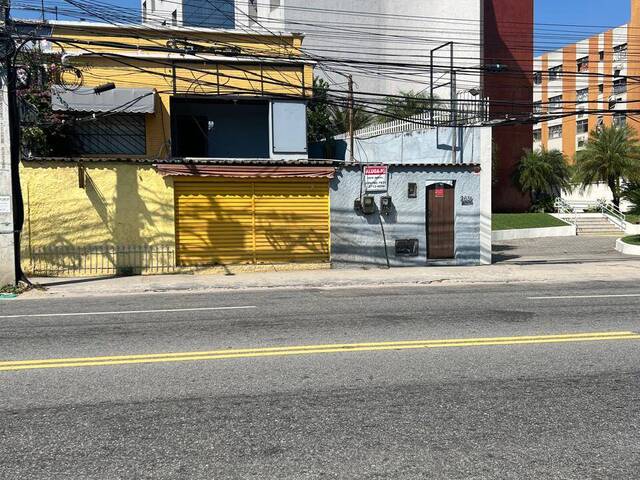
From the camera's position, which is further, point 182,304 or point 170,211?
point 170,211

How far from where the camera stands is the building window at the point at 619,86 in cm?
5759

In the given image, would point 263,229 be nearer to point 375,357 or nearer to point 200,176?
point 200,176

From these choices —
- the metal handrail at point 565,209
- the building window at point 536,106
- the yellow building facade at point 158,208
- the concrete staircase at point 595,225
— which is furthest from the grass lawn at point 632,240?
the yellow building facade at point 158,208

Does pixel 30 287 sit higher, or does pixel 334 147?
pixel 334 147

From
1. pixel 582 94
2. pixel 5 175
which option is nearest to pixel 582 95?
pixel 582 94

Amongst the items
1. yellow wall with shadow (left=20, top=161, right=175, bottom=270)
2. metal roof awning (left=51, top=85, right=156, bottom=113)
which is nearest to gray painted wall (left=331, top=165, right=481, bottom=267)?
yellow wall with shadow (left=20, top=161, right=175, bottom=270)

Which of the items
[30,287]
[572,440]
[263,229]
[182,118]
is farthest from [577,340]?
[182,118]

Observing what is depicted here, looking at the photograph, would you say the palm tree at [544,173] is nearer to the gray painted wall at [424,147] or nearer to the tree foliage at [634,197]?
the tree foliage at [634,197]

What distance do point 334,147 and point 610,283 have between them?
48.2 feet

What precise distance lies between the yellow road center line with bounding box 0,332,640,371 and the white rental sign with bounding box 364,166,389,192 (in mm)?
9979

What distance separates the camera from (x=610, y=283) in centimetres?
1447

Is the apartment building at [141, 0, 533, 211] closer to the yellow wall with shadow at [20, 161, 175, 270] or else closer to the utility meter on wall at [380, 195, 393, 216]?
the utility meter on wall at [380, 195, 393, 216]

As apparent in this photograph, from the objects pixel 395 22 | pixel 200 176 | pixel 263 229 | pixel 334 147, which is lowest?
pixel 263 229

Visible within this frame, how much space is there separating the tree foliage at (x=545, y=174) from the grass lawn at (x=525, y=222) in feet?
30.0
